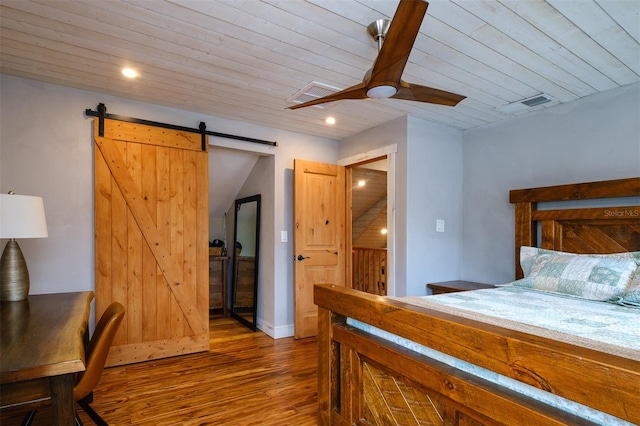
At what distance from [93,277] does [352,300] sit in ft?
8.30

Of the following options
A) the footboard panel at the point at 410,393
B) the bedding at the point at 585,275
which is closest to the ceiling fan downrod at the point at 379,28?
the footboard panel at the point at 410,393

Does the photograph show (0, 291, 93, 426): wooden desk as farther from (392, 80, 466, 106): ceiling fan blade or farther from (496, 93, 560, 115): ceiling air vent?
(496, 93, 560, 115): ceiling air vent

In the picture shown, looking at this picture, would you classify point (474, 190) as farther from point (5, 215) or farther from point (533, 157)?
point (5, 215)

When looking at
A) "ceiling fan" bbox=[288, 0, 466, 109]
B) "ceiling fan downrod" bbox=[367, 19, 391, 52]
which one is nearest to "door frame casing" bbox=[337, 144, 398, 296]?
"ceiling fan" bbox=[288, 0, 466, 109]

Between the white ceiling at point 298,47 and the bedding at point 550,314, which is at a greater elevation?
the white ceiling at point 298,47

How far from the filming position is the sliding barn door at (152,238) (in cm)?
305

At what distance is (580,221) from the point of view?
2.96 meters

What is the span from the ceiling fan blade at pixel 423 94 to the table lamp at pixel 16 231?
7.90ft

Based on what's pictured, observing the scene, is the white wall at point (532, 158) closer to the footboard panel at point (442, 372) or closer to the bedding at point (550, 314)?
the bedding at point (550, 314)

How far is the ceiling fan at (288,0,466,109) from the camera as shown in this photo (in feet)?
4.65

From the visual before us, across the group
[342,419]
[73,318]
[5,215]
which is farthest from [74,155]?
[342,419]

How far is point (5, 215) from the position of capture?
2.08m

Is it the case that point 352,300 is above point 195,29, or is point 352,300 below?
below

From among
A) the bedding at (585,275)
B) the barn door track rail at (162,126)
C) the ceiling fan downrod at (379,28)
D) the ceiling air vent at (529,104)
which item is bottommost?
the bedding at (585,275)
